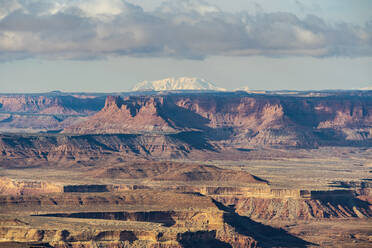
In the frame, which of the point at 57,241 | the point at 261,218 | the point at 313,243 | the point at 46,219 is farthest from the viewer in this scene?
the point at 261,218

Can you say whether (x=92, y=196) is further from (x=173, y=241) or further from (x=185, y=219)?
(x=173, y=241)

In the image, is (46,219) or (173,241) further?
(46,219)

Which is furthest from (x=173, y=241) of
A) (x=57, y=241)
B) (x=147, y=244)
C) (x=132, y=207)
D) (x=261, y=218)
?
(x=261, y=218)

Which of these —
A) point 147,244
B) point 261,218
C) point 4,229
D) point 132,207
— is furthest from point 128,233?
point 261,218

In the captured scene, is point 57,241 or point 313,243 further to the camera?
point 313,243

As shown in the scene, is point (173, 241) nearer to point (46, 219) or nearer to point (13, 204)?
point (46, 219)

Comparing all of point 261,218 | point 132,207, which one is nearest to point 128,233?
point 132,207

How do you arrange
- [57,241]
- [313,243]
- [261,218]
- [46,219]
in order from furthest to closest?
[261,218] → [313,243] → [46,219] → [57,241]

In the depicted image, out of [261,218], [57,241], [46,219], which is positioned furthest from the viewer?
[261,218]
